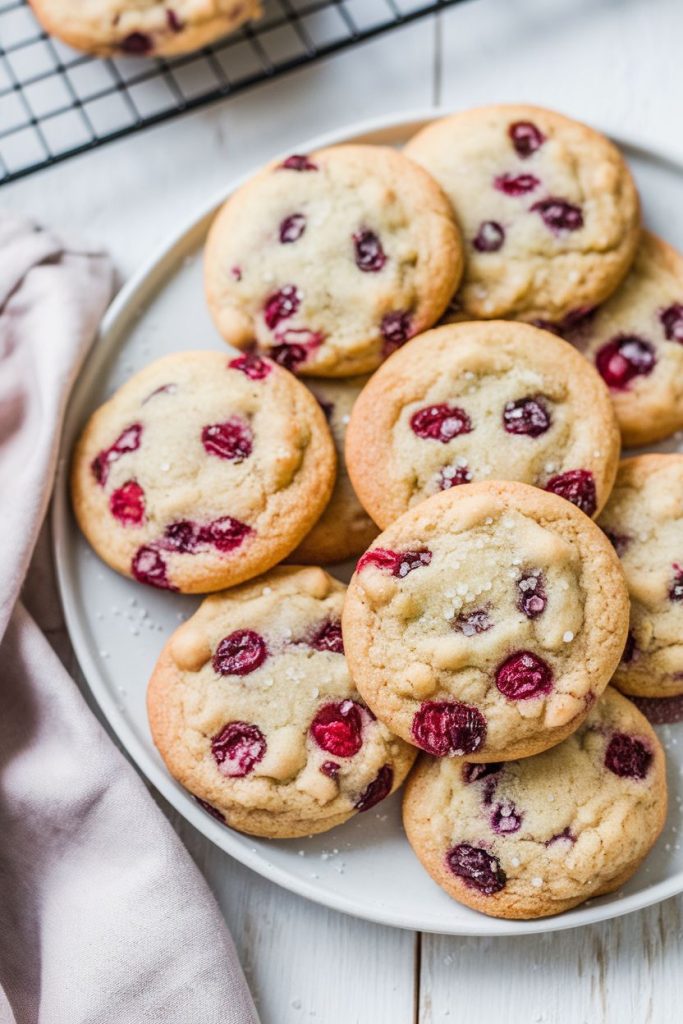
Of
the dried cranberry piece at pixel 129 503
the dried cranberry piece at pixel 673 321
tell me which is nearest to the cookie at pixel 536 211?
the dried cranberry piece at pixel 673 321

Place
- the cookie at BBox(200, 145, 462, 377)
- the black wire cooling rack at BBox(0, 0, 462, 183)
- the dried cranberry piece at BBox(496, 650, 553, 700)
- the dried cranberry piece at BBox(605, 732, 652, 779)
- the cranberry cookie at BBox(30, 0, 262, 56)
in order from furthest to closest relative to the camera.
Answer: the black wire cooling rack at BBox(0, 0, 462, 183) → the cranberry cookie at BBox(30, 0, 262, 56) → the cookie at BBox(200, 145, 462, 377) → the dried cranberry piece at BBox(605, 732, 652, 779) → the dried cranberry piece at BBox(496, 650, 553, 700)

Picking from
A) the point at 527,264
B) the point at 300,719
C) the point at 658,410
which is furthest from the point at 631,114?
the point at 300,719

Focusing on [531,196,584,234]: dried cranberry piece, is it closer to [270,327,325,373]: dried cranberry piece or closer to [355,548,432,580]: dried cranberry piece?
[270,327,325,373]: dried cranberry piece

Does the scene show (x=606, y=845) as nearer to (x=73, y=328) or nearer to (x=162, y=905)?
(x=162, y=905)

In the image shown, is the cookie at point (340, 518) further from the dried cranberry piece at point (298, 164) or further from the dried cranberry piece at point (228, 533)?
the dried cranberry piece at point (298, 164)

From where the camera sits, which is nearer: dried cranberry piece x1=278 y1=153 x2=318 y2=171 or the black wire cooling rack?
dried cranberry piece x1=278 y1=153 x2=318 y2=171

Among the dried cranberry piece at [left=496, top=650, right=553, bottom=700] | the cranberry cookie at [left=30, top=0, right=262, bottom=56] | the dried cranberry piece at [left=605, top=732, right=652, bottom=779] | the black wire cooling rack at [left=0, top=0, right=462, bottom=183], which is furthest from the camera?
the black wire cooling rack at [left=0, top=0, right=462, bottom=183]

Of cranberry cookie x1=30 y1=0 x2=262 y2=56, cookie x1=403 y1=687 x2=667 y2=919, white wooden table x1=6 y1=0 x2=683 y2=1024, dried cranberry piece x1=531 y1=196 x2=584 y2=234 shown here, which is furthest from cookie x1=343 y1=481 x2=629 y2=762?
cranberry cookie x1=30 y1=0 x2=262 y2=56

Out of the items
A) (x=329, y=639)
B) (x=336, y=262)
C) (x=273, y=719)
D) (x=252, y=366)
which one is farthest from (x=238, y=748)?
(x=336, y=262)
